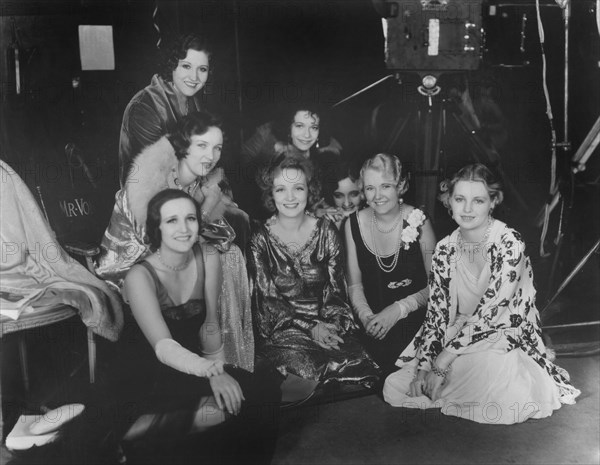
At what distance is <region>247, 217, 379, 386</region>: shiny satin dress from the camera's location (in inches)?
137

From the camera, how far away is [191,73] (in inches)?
128

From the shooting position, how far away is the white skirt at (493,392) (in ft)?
11.2

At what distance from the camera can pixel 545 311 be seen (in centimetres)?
384

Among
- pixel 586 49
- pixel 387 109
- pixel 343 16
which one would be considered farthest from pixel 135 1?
pixel 586 49

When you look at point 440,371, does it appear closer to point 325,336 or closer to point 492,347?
point 492,347

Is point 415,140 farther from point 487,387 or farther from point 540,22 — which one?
point 487,387

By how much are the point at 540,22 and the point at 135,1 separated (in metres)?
2.03

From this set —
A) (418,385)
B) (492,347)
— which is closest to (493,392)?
(492,347)

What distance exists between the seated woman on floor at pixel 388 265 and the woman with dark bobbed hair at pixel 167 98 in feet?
3.11

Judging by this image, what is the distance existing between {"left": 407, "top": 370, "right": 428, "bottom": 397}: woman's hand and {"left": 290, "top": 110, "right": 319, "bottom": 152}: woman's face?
1.29 m

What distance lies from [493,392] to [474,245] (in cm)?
73

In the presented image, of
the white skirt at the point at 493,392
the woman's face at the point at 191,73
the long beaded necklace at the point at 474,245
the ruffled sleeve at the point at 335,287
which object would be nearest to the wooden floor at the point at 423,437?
the white skirt at the point at 493,392

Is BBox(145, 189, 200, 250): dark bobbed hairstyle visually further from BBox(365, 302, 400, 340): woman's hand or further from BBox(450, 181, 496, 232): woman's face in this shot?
BBox(450, 181, 496, 232): woman's face

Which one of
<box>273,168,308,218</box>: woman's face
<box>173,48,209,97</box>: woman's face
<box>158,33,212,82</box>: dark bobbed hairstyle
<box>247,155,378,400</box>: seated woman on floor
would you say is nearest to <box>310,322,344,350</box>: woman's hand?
<box>247,155,378,400</box>: seated woman on floor
